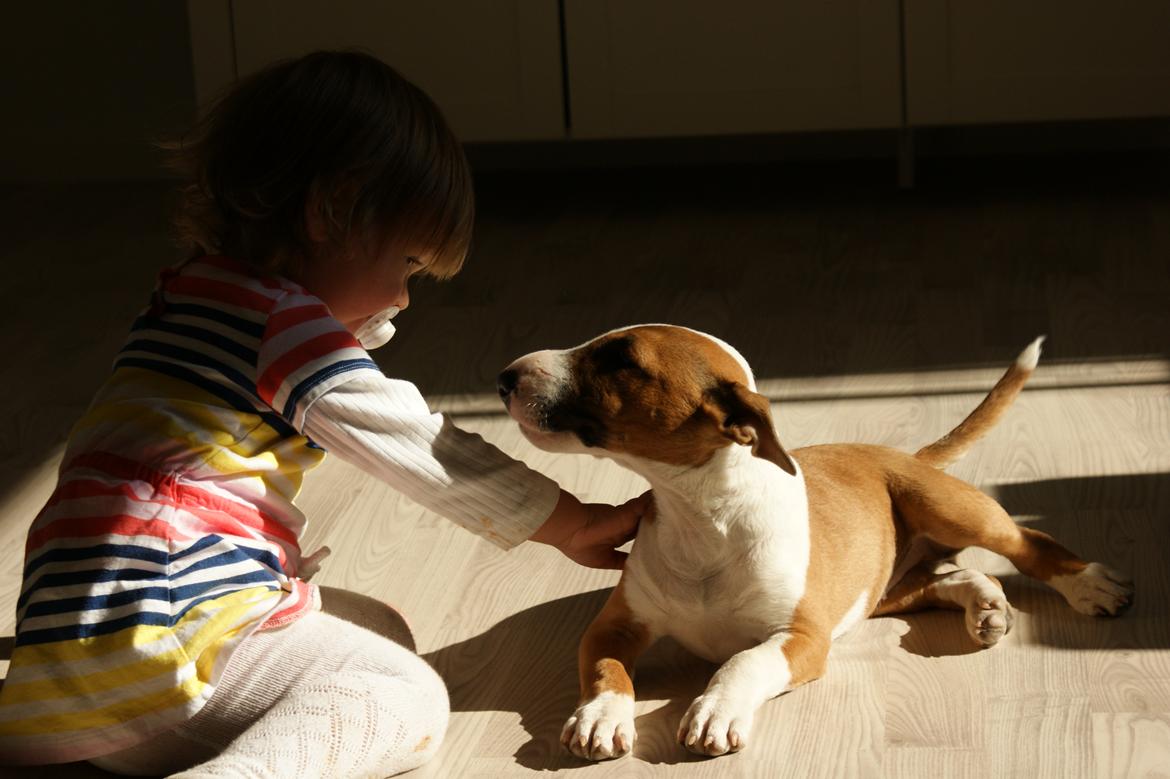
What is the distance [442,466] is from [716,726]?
38 centimetres

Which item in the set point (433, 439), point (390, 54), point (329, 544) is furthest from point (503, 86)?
point (433, 439)

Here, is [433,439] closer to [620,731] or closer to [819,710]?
[620,731]

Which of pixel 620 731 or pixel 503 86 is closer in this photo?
pixel 620 731

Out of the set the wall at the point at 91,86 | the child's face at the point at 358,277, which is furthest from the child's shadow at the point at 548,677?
the wall at the point at 91,86

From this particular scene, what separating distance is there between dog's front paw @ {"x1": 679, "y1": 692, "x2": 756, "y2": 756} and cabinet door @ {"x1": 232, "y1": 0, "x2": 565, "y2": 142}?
8.73 feet

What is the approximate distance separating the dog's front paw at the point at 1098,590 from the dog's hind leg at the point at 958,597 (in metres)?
0.07

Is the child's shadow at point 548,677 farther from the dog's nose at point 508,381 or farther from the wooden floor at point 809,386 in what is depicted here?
the dog's nose at point 508,381

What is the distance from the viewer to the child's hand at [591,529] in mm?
1667

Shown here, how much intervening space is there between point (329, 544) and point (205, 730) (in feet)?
2.08

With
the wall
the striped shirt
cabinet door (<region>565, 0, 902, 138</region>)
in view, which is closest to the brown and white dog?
the striped shirt

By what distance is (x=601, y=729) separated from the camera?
1.53m

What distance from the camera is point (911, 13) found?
3818mm

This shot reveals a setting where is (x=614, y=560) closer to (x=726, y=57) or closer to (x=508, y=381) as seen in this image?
(x=508, y=381)

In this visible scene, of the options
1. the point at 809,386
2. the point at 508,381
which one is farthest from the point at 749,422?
the point at 809,386
